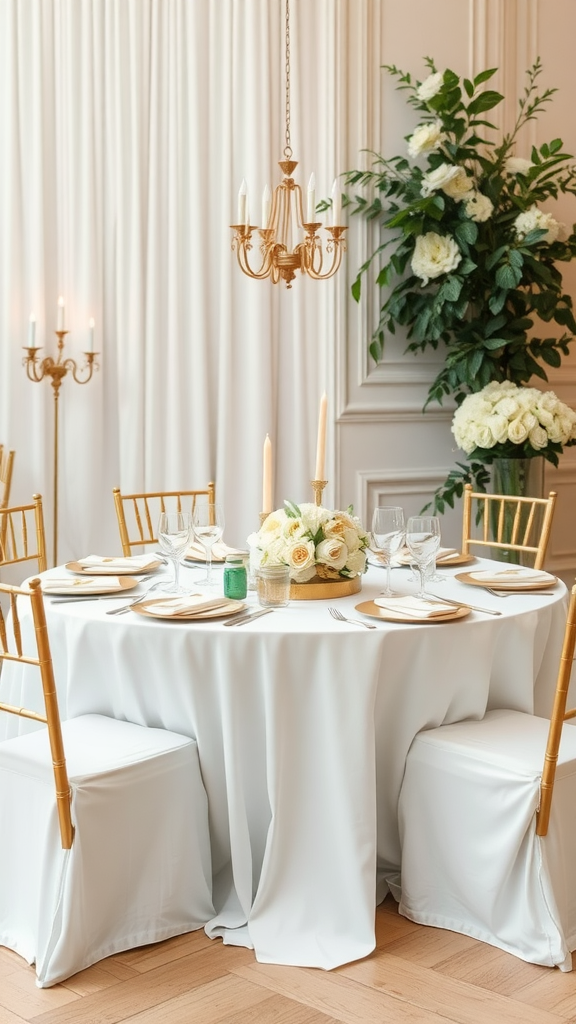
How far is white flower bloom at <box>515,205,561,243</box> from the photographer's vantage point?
15.0ft

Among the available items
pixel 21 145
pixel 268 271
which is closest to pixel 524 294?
pixel 268 271

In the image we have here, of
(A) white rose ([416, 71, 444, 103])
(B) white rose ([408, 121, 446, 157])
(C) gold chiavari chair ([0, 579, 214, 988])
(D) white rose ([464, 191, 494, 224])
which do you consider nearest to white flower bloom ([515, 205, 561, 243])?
(D) white rose ([464, 191, 494, 224])

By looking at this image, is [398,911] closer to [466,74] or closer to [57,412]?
[57,412]

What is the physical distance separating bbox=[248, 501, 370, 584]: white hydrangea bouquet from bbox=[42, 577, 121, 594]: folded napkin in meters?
0.40

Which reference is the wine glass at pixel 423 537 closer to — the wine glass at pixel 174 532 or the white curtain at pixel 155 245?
the wine glass at pixel 174 532

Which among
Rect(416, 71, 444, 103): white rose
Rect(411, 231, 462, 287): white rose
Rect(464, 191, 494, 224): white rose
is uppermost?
Rect(416, 71, 444, 103): white rose

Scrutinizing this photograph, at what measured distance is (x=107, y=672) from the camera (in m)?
2.68

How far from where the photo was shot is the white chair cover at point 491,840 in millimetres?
2404

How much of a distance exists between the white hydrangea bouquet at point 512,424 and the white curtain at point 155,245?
68 cm

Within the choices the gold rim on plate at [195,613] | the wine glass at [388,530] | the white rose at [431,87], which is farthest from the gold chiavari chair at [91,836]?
the white rose at [431,87]

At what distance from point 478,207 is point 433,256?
0.88 feet

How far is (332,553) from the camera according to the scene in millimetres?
2766

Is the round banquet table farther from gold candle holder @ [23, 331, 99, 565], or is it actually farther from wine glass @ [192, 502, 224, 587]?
gold candle holder @ [23, 331, 99, 565]

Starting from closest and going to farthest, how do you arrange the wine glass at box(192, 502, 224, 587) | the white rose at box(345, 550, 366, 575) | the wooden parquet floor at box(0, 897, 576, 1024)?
1. the wooden parquet floor at box(0, 897, 576, 1024)
2. the white rose at box(345, 550, 366, 575)
3. the wine glass at box(192, 502, 224, 587)
